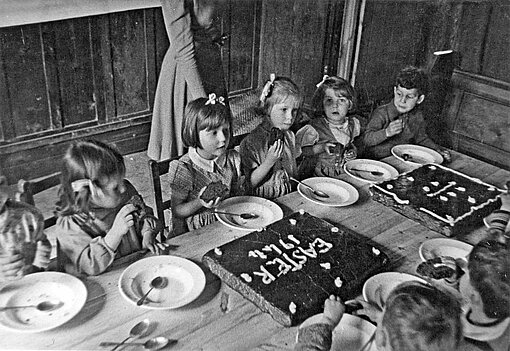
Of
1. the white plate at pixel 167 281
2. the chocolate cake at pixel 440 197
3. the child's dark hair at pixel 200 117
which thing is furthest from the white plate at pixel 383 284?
the child's dark hair at pixel 200 117

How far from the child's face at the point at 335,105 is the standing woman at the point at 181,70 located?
0.50 meters

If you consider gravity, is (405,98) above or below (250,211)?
above

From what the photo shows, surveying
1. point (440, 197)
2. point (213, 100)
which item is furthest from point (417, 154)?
point (213, 100)

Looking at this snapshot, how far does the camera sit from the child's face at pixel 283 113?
6.81 feet

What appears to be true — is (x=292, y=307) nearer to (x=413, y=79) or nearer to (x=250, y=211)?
(x=250, y=211)

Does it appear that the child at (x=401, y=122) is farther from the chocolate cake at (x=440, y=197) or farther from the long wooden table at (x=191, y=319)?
the long wooden table at (x=191, y=319)

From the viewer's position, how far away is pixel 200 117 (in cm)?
183

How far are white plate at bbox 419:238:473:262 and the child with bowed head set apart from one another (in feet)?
1.14

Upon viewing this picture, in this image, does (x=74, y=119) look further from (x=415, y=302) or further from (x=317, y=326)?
(x=415, y=302)

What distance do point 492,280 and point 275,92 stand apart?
91 centimetres

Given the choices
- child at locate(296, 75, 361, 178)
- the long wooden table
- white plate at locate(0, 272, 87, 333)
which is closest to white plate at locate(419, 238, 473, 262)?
the long wooden table

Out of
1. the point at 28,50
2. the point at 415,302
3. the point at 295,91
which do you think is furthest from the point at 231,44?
the point at 415,302


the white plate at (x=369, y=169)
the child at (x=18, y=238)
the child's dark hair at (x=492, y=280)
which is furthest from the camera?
the white plate at (x=369, y=169)

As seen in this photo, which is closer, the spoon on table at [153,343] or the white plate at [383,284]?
the spoon on table at [153,343]
